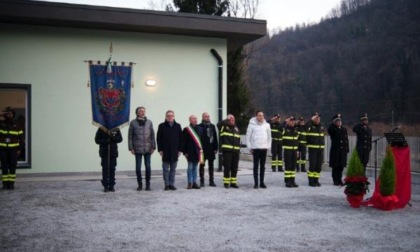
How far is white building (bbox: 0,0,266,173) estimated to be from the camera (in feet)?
43.8

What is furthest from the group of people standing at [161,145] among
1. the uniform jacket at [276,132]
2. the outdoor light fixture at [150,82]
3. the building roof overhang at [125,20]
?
the uniform jacket at [276,132]

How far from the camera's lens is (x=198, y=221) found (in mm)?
7285

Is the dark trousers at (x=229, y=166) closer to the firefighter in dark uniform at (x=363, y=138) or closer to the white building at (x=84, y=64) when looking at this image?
the firefighter in dark uniform at (x=363, y=138)

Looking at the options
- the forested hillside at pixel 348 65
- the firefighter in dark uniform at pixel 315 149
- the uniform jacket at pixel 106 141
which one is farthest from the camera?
the forested hillside at pixel 348 65

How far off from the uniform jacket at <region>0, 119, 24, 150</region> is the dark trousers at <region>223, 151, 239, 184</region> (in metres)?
5.00

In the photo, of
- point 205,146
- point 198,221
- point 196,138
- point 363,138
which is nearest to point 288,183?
point 205,146

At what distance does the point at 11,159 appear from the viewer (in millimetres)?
10953

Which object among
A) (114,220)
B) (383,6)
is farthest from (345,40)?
(114,220)

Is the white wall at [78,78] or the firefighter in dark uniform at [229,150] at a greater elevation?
the white wall at [78,78]

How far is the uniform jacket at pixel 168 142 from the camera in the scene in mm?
11023

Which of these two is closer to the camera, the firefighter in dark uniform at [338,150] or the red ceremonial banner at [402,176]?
the red ceremonial banner at [402,176]

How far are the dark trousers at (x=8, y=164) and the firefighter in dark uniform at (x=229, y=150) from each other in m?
5.03

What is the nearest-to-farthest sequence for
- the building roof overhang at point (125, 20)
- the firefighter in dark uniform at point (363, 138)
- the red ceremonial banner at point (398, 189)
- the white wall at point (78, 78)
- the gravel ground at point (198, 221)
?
the gravel ground at point (198, 221) < the red ceremonial banner at point (398, 189) < the building roof overhang at point (125, 20) < the firefighter in dark uniform at point (363, 138) < the white wall at point (78, 78)

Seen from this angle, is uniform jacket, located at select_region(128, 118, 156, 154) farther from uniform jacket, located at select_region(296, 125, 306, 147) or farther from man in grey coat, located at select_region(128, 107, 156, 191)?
uniform jacket, located at select_region(296, 125, 306, 147)
